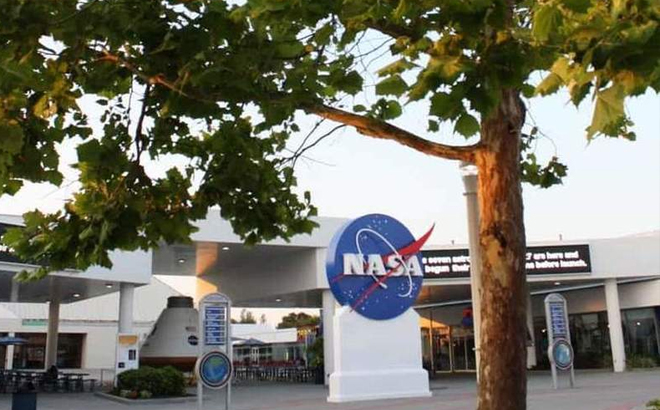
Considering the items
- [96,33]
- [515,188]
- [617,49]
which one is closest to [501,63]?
[617,49]

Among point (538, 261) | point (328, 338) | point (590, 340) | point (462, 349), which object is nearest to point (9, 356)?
point (462, 349)

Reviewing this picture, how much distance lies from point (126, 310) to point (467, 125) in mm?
25931

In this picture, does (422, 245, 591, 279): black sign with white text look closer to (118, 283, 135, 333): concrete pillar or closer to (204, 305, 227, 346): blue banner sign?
(118, 283, 135, 333): concrete pillar

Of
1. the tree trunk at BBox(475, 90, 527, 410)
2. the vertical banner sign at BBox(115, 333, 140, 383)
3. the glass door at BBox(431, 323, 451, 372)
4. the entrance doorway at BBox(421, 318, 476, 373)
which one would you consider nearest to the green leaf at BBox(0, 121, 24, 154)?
the tree trunk at BBox(475, 90, 527, 410)

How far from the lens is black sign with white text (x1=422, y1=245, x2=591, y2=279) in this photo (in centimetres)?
2978

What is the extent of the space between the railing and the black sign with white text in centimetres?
686

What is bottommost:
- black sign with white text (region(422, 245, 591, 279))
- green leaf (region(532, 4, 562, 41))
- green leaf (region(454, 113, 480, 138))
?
green leaf (region(454, 113, 480, 138))

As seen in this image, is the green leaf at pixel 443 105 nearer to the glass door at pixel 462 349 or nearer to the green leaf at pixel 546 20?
the green leaf at pixel 546 20

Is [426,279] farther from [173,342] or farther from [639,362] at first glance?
[173,342]

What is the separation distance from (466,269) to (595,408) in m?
15.0

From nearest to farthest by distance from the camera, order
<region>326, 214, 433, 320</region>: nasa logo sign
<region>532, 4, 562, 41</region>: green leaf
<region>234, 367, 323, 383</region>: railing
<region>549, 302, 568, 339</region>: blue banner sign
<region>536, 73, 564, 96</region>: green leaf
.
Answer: <region>532, 4, 562, 41</region>: green leaf
<region>536, 73, 564, 96</region>: green leaf
<region>326, 214, 433, 320</region>: nasa logo sign
<region>549, 302, 568, 339</region>: blue banner sign
<region>234, 367, 323, 383</region>: railing

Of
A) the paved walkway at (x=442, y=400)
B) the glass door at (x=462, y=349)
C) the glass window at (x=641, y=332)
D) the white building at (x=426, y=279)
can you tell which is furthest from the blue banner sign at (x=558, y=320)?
the glass door at (x=462, y=349)

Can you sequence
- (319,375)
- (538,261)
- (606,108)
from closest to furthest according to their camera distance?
1. (606,108)
2. (538,261)
3. (319,375)

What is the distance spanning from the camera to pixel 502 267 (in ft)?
15.0
